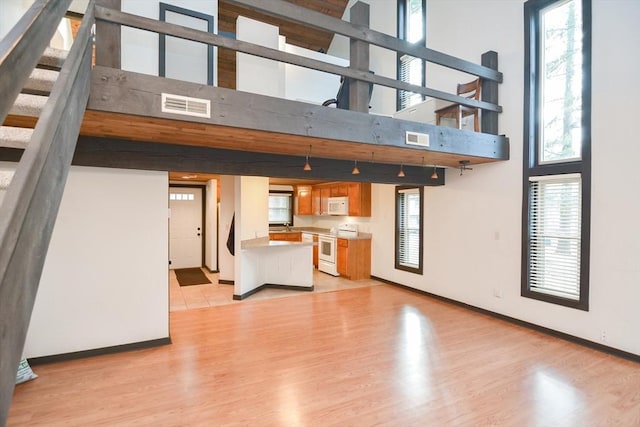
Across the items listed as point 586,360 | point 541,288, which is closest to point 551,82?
point 541,288

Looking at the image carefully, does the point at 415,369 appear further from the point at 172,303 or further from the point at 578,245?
the point at 172,303

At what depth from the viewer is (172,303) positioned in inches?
213

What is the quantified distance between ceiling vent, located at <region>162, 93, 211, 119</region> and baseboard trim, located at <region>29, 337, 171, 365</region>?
2687 millimetres

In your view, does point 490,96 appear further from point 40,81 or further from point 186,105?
point 40,81

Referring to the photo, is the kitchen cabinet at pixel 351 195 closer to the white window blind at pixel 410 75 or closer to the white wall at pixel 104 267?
the white window blind at pixel 410 75

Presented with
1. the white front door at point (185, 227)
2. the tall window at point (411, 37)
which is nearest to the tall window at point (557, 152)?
the tall window at point (411, 37)

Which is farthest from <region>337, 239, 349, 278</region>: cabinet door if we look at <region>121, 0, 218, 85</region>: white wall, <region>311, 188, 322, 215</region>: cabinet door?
<region>121, 0, 218, 85</region>: white wall

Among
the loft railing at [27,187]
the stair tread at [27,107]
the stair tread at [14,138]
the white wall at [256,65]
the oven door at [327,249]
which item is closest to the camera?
the loft railing at [27,187]

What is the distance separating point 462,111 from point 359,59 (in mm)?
2113

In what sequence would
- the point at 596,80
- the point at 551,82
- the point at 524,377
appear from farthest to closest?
the point at 551,82 < the point at 596,80 < the point at 524,377

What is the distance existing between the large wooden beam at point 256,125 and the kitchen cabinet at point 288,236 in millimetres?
5039

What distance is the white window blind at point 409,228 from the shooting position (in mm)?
6283

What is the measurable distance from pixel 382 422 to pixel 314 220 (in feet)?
26.2

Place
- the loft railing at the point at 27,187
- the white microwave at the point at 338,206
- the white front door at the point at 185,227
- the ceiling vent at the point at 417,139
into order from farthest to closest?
the white front door at the point at 185,227 < the white microwave at the point at 338,206 < the ceiling vent at the point at 417,139 < the loft railing at the point at 27,187
